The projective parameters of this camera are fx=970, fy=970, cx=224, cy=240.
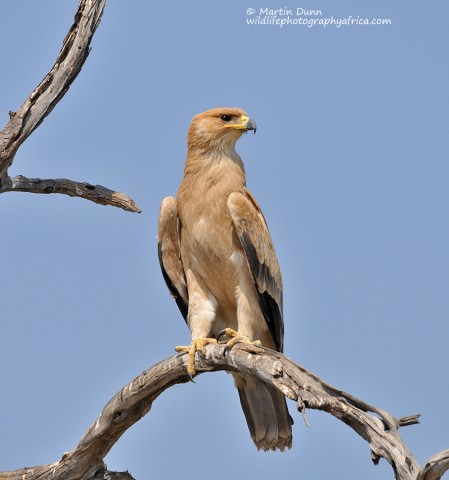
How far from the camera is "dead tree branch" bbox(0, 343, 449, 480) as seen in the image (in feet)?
17.0

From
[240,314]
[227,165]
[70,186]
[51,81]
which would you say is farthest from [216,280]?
[51,81]

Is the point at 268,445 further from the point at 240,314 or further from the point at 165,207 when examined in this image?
the point at 165,207

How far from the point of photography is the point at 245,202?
7.38m

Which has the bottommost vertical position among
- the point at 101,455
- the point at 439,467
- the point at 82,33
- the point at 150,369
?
the point at 439,467

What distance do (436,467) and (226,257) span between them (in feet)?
10.2

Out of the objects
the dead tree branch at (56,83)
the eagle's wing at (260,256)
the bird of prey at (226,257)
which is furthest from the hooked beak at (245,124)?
the dead tree branch at (56,83)

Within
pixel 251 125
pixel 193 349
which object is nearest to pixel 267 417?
pixel 193 349

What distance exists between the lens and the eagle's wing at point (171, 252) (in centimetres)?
759

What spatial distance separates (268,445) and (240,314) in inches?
38.9

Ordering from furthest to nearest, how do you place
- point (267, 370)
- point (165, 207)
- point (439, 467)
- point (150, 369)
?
point (165, 207) → point (150, 369) → point (267, 370) → point (439, 467)

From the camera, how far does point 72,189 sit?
762 cm

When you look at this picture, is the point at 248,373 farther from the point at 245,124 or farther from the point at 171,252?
the point at 245,124

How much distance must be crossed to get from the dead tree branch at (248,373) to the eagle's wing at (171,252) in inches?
41.8

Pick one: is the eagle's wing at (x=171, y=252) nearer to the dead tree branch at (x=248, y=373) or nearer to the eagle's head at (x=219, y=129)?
the eagle's head at (x=219, y=129)
